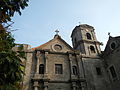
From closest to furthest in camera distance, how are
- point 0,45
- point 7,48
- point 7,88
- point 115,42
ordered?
point 7,88
point 0,45
point 7,48
point 115,42

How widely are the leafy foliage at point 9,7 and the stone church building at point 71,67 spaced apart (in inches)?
352

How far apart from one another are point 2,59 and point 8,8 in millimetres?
3708

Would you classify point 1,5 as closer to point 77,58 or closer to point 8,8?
point 8,8

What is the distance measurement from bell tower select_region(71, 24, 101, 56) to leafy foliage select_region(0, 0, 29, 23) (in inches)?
528

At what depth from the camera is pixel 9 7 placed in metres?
8.61

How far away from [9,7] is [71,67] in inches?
460

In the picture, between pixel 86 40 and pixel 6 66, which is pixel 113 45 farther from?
pixel 6 66

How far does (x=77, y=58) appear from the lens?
18.5 m

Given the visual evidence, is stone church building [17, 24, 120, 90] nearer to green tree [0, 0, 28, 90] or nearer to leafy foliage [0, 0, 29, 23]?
green tree [0, 0, 28, 90]

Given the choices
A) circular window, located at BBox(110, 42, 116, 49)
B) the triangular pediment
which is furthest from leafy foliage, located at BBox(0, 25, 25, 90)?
circular window, located at BBox(110, 42, 116, 49)

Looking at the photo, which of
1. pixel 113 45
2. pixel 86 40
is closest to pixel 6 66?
pixel 113 45

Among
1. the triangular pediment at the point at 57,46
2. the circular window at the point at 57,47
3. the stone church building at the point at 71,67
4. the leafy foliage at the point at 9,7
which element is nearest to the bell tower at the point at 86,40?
the stone church building at the point at 71,67

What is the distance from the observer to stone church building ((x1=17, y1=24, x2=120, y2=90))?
51.3 feet

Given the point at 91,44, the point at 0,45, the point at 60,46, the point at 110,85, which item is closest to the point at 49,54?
the point at 60,46
